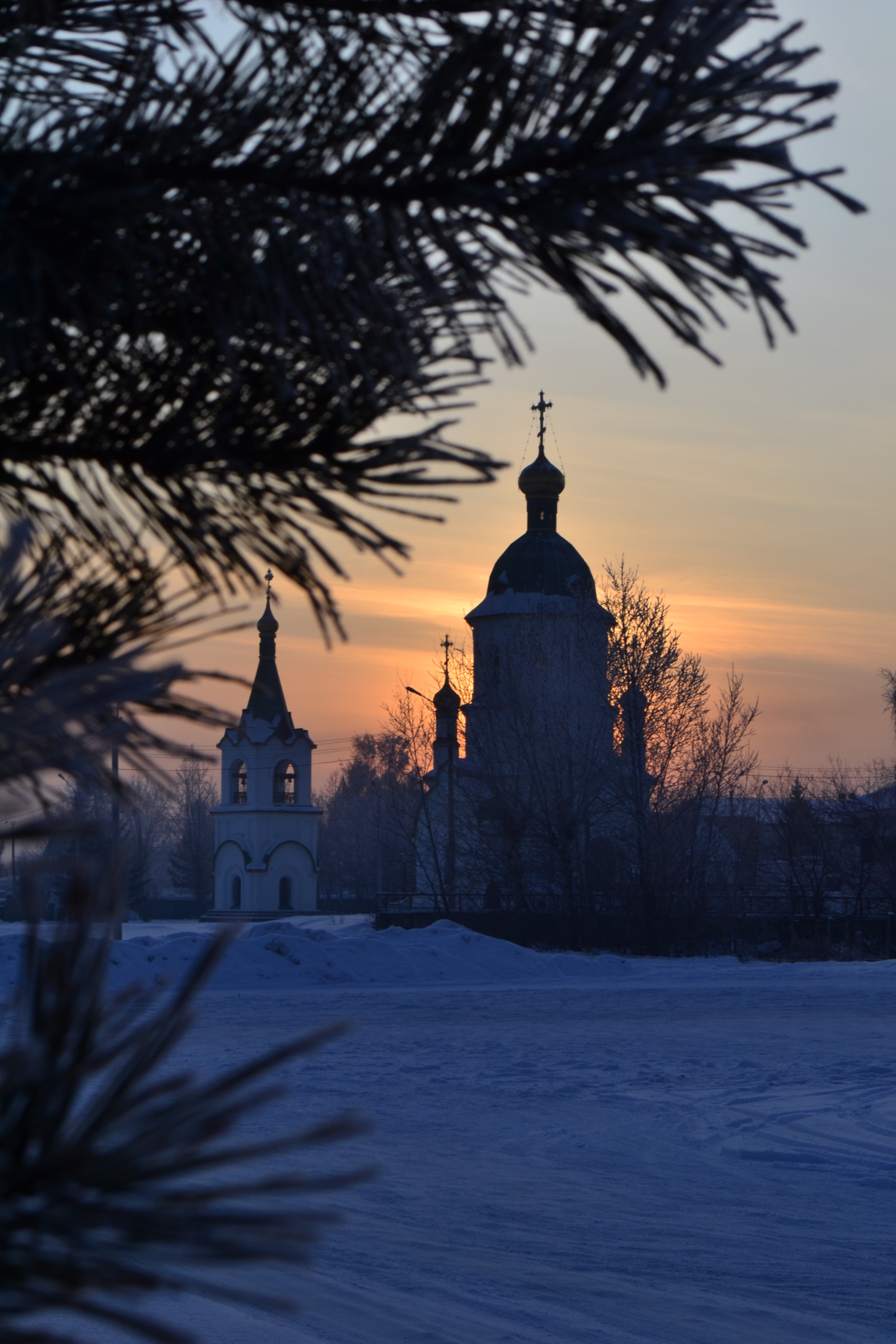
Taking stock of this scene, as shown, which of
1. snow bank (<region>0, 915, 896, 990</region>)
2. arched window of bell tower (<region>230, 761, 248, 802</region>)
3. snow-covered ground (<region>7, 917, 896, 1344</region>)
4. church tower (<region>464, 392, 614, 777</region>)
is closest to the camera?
snow-covered ground (<region>7, 917, 896, 1344</region>)

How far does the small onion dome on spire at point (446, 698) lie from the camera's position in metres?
45.8

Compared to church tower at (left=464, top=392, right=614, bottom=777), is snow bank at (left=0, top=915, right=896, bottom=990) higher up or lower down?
lower down

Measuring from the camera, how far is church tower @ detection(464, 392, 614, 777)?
3912cm

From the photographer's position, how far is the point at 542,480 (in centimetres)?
5156

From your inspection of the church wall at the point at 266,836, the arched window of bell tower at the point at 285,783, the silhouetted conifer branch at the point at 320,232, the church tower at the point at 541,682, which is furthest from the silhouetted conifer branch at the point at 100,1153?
the arched window of bell tower at the point at 285,783

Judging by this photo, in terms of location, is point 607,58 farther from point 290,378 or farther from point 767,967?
point 767,967

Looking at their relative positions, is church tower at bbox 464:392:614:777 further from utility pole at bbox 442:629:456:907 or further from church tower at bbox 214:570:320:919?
church tower at bbox 214:570:320:919

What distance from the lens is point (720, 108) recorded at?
5.42 feet

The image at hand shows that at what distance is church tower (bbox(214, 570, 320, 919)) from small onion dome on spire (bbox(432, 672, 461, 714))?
23.5ft

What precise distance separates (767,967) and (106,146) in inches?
1181

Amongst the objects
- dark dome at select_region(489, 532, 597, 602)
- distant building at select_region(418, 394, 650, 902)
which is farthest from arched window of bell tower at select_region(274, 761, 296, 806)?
dark dome at select_region(489, 532, 597, 602)

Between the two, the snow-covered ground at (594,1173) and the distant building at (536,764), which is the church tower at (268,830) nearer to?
the distant building at (536,764)

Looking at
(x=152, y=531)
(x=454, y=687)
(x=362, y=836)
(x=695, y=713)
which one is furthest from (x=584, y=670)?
(x=362, y=836)

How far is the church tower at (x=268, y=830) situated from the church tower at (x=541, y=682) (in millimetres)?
9278
